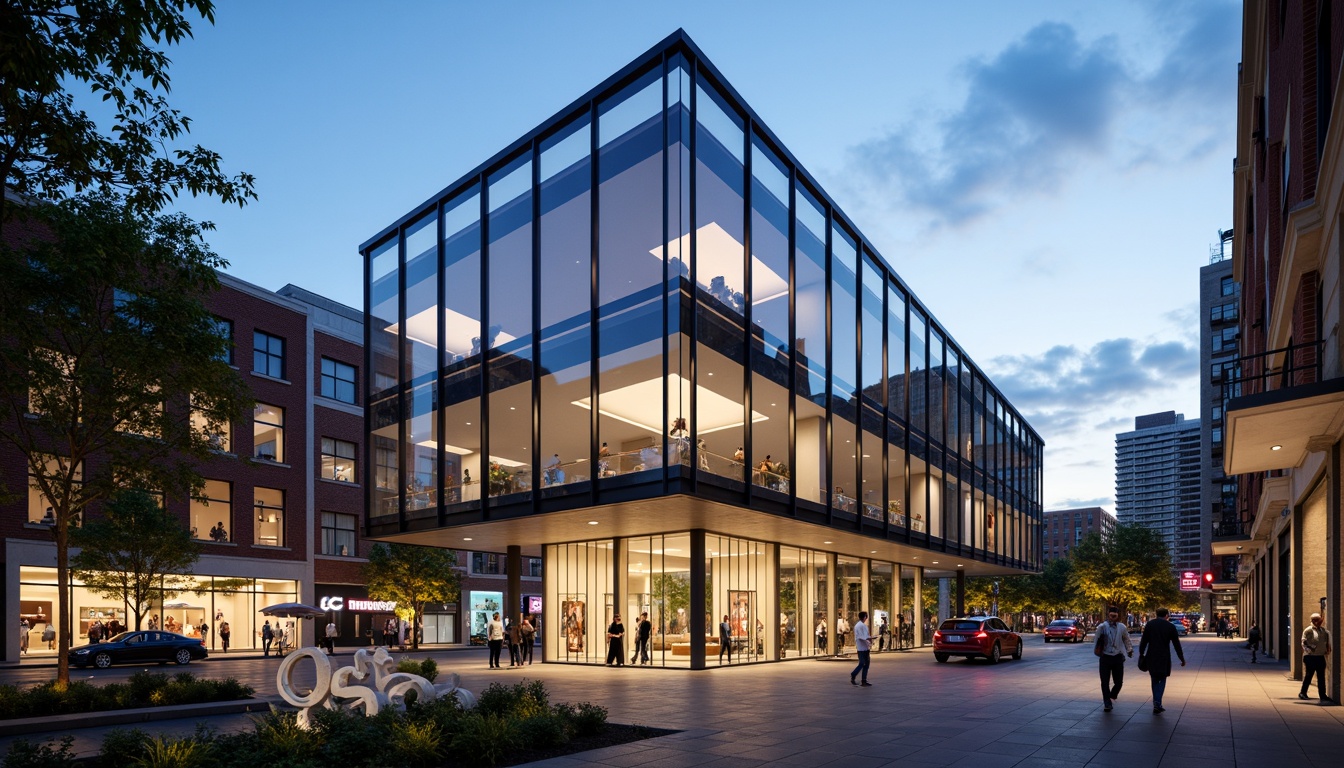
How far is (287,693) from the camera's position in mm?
12633

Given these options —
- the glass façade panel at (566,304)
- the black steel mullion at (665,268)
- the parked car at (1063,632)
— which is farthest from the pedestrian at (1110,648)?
the parked car at (1063,632)

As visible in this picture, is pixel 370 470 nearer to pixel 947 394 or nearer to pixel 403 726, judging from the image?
A: pixel 403 726

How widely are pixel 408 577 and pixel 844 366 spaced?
24.9 m

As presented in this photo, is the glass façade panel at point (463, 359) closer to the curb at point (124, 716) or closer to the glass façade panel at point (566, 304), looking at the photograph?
the glass façade panel at point (566, 304)

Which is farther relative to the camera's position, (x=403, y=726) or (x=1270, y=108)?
(x=1270, y=108)

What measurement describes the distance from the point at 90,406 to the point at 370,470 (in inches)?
604

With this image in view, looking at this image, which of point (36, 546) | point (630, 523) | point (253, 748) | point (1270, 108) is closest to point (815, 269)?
point (630, 523)

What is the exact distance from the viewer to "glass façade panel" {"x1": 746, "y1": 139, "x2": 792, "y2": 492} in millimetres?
27062

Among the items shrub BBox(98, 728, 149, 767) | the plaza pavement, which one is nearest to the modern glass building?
the plaza pavement

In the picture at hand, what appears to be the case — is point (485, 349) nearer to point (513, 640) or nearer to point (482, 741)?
point (513, 640)

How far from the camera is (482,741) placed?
11078 millimetres

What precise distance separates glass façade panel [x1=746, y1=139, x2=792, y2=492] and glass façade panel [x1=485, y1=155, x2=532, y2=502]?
6.72 m

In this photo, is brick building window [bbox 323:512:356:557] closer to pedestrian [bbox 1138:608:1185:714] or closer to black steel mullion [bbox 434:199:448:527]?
black steel mullion [bbox 434:199:448:527]

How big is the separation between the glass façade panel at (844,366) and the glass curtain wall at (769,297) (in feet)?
12.2
